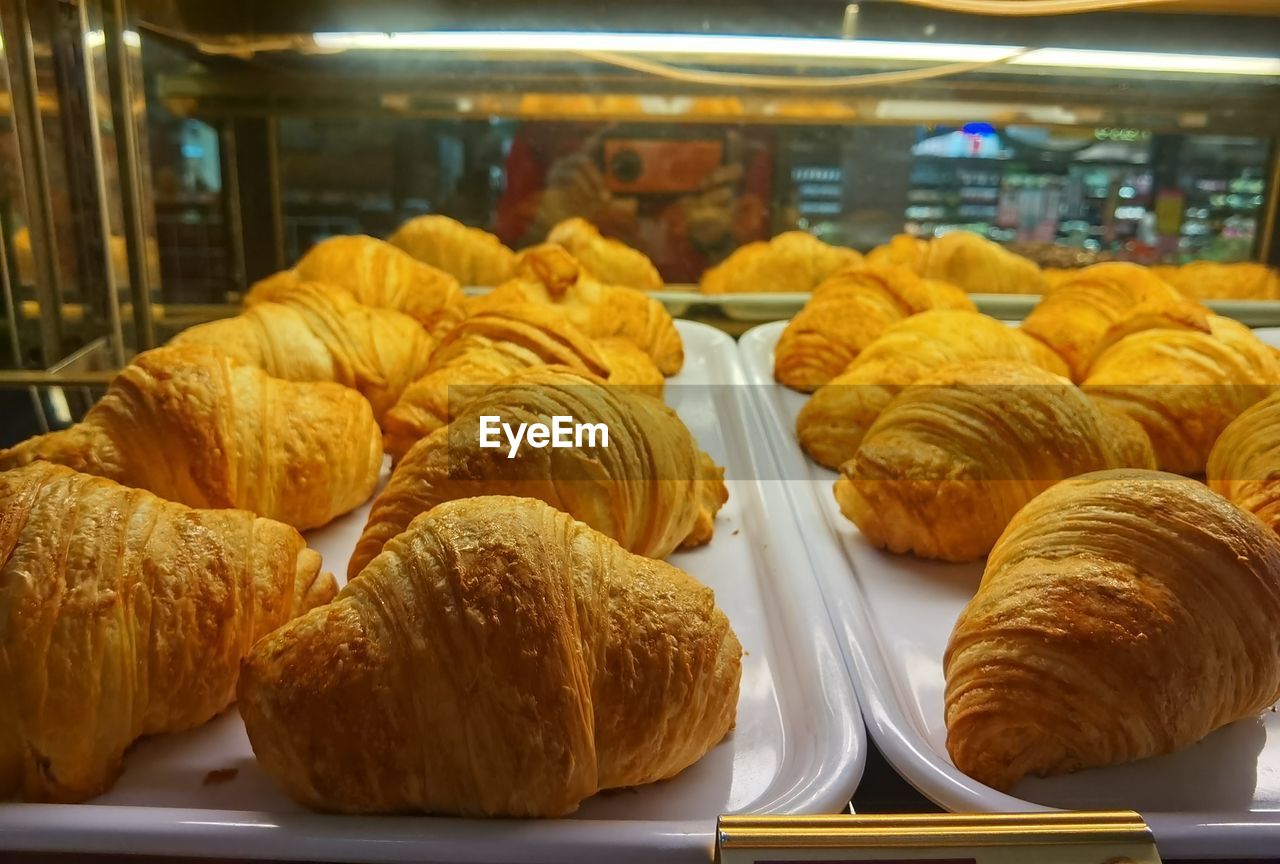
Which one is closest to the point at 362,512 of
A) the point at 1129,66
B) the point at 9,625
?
the point at 9,625

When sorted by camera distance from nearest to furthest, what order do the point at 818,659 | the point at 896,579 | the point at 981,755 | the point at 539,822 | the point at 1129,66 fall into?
1. the point at 539,822
2. the point at 981,755
3. the point at 818,659
4. the point at 896,579
5. the point at 1129,66

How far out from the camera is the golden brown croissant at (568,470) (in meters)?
1.24

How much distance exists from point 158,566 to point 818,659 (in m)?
0.77

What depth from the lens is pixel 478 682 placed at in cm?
85

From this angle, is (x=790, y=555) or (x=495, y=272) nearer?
(x=790, y=555)

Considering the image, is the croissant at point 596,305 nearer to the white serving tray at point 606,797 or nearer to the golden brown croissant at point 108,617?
the white serving tray at point 606,797

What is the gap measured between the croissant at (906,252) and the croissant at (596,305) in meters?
0.71

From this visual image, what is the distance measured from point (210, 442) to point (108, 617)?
17.1 inches

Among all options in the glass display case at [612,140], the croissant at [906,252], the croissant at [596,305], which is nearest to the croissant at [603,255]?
the glass display case at [612,140]

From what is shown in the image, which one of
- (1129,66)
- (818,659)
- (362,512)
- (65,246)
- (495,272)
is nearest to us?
(818,659)

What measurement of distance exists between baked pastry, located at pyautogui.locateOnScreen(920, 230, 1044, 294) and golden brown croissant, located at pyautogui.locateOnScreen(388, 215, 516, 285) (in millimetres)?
1202

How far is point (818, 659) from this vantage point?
1155mm

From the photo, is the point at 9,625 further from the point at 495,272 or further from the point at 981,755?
the point at 495,272

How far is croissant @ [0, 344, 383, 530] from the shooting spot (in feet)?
4.29
